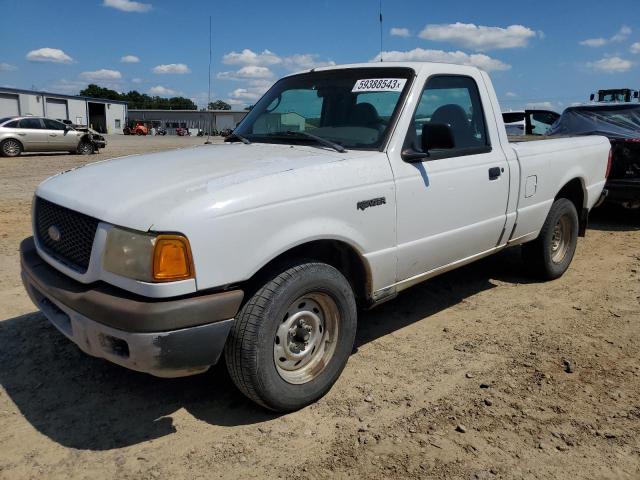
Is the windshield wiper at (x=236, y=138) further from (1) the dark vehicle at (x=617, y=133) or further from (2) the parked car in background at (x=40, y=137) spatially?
(2) the parked car in background at (x=40, y=137)

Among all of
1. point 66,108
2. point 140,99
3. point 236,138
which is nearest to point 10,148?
point 236,138

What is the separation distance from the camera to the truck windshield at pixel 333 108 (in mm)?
3672

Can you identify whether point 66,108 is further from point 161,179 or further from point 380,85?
point 161,179

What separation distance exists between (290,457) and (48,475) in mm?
1137

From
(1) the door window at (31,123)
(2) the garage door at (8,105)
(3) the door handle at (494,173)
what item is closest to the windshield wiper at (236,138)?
(3) the door handle at (494,173)

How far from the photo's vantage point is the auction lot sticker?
12.3 ft

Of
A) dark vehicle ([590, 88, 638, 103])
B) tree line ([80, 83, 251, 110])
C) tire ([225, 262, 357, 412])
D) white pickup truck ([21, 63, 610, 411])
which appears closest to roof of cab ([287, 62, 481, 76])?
white pickup truck ([21, 63, 610, 411])

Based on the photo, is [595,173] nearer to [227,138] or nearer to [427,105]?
[427,105]

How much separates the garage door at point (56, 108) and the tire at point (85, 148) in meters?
38.9

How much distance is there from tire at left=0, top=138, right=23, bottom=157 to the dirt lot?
17.3 m

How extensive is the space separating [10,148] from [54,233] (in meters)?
19.3

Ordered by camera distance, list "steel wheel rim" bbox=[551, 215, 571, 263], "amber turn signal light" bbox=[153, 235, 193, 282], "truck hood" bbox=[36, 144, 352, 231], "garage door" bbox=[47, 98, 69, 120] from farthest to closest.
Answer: "garage door" bbox=[47, 98, 69, 120] → "steel wheel rim" bbox=[551, 215, 571, 263] → "truck hood" bbox=[36, 144, 352, 231] → "amber turn signal light" bbox=[153, 235, 193, 282]

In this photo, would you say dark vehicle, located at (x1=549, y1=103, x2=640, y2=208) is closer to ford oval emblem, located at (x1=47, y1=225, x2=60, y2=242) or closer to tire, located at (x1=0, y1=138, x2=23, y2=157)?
ford oval emblem, located at (x1=47, y1=225, x2=60, y2=242)

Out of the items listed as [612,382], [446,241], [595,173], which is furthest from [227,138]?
[595,173]
